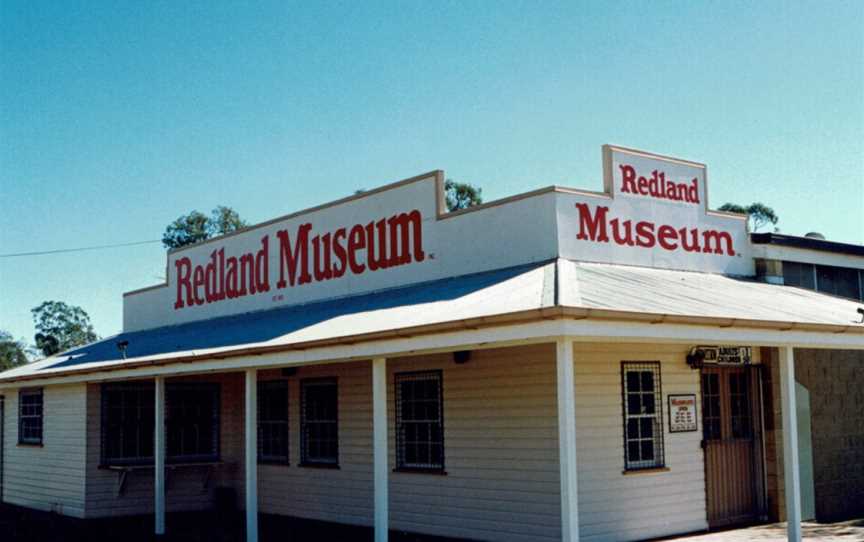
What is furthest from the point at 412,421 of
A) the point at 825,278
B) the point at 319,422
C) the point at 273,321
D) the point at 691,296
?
the point at 825,278

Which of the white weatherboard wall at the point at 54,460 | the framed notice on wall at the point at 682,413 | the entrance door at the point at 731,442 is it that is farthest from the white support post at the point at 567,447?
the white weatherboard wall at the point at 54,460

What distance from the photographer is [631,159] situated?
1374 centimetres

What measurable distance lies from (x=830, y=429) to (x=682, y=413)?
9.69 ft

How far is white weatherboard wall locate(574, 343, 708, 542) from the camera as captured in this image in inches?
463

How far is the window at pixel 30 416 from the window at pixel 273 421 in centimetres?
480

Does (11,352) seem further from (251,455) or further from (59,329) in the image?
(251,455)

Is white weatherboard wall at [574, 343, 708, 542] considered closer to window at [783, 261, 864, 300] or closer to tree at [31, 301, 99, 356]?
window at [783, 261, 864, 300]

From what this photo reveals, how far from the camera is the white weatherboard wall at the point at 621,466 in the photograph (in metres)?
11.8

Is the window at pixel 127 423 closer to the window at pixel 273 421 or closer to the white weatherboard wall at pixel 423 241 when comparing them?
the window at pixel 273 421

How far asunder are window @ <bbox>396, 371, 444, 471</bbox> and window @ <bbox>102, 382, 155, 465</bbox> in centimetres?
575

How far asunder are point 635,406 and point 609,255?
2.05 m

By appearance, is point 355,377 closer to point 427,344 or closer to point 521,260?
point 521,260

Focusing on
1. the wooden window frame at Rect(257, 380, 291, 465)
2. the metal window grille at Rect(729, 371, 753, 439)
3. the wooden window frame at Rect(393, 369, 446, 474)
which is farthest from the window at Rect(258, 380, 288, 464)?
the metal window grille at Rect(729, 371, 753, 439)


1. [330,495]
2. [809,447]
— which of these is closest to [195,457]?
[330,495]
